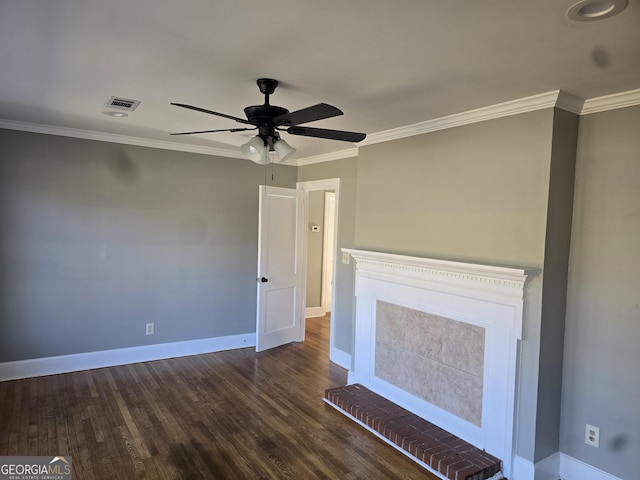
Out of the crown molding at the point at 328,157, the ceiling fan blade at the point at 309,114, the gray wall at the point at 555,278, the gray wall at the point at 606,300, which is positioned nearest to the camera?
the ceiling fan blade at the point at 309,114

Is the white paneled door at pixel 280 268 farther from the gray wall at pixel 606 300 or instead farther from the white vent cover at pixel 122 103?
the gray wall at pixel 606 300

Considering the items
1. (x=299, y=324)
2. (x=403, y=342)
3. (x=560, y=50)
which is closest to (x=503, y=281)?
(x=403, y=342)

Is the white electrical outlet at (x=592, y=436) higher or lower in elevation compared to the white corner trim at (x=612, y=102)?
lower

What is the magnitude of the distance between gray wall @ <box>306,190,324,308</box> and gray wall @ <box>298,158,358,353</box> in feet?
6.60

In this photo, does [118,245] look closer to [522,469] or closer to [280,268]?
[280,268]

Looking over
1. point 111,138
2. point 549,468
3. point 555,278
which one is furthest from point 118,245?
point 549,468

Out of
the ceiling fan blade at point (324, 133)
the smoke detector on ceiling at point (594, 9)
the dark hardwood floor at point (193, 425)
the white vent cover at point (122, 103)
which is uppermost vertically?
the white vent cover at point (122, 103)

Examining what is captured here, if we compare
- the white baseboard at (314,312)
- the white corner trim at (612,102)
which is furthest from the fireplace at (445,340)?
the white baseboard at (314,312)

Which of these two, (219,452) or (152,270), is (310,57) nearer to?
(219,452)

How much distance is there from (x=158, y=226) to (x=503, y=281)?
3.67 meters

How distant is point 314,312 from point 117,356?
132 inches

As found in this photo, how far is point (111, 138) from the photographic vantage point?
4.44 m

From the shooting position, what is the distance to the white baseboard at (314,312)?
714cm

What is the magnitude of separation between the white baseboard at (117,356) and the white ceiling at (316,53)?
8.39 ft
